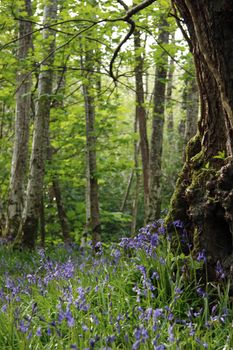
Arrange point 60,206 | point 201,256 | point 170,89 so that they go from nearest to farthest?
point 201,256, point 60,206, point 170,89

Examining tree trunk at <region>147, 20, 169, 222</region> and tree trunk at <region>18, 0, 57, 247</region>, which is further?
tree trunk at <region>147, 20, 169, 222</region>

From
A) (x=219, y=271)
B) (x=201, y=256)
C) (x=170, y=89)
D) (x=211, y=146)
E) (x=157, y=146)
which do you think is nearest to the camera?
(x=219, y=271)

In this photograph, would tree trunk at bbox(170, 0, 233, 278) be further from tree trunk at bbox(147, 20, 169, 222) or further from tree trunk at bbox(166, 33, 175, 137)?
tree trunk at bbox(147, 20, 169, 222)

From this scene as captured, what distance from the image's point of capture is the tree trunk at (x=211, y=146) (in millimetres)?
3225

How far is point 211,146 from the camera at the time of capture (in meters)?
3.97

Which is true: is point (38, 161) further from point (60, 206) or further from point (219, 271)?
point (219, 271)

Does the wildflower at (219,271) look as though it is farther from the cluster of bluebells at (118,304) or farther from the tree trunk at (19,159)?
the tree trunk at (19,159)

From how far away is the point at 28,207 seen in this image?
8383 mm

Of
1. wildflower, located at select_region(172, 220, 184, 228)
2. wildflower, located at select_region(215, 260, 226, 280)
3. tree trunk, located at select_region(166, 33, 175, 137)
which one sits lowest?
wildflower, located at select_region(215, 260, 226, 280)

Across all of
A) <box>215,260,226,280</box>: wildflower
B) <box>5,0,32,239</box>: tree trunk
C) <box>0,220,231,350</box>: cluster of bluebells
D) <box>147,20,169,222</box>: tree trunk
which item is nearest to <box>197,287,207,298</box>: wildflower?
<box>0,220,231,350</box>: cluster of bluebells

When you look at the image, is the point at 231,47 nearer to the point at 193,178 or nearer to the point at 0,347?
the point at 193,178

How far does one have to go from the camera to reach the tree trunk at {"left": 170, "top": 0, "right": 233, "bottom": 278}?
127 inches

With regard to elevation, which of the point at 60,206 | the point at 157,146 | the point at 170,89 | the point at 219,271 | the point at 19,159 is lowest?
the point at 219,271

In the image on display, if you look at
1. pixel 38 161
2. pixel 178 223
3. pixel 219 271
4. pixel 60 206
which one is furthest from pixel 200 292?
pixel 60 206
